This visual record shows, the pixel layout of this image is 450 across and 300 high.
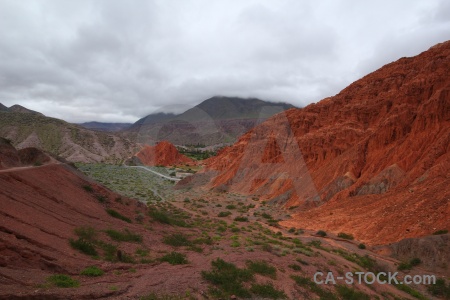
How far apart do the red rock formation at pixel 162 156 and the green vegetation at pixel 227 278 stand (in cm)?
9446

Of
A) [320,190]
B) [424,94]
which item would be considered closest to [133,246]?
[320,190]

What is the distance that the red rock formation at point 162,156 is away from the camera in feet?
348

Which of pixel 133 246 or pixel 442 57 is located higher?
pixel 442 57

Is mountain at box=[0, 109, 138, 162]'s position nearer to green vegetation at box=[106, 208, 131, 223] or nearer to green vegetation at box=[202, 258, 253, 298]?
green vegetation at box=[106, 208, 131, 223]

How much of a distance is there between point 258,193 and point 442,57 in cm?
2915

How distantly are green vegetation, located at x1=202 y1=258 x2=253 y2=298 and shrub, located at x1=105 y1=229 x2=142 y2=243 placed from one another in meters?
5.66

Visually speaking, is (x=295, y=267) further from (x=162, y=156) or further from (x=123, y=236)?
(x=162, y=156)

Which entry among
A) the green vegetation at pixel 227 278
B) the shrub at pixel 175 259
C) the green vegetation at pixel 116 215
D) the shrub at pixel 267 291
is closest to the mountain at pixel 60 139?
the green vegetation at pixel 116 215

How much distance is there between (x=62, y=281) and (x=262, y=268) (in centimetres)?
764

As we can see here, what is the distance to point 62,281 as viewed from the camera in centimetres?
908

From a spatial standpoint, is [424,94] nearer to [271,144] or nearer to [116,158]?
[271,144]

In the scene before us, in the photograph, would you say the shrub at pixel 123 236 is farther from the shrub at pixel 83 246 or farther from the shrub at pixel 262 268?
the shrub at pixel 262 268

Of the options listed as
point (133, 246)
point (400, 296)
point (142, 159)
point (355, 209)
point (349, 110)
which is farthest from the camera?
point (142, 159)

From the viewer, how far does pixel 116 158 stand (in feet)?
355
